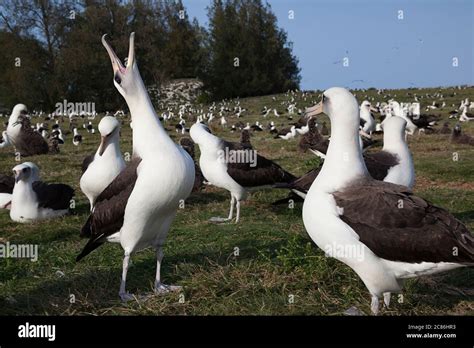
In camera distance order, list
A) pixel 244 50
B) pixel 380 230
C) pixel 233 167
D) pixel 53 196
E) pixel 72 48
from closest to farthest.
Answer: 1. pixel 380 230
2. pixel 233 167
3. pixel 53 196
4. pixel 72 48
5. pixel 244 50

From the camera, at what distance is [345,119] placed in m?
5.07

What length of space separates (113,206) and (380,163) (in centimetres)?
395

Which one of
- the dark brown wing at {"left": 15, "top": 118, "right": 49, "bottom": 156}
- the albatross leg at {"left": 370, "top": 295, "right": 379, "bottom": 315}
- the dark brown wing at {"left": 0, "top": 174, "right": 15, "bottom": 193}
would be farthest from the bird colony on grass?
the dark brown wing at {"left": 15, "top": 118, "right": 49, "bottom": 156}

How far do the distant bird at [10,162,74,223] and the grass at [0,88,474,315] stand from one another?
0.21 meters

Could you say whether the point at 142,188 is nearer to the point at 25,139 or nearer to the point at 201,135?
the point at 201,135

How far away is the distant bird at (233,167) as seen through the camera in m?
8.88

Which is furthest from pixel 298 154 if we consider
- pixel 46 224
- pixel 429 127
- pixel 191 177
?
pixel 191 177

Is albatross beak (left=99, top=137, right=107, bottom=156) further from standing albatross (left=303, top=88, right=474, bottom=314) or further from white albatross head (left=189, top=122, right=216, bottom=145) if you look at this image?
standing albatross (left=303, top=88, right=474, bottom=314)

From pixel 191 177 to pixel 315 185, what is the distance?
45.2 inches

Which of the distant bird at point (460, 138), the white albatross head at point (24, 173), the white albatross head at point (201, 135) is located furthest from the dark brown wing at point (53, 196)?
the distant bird at point (460, 138)

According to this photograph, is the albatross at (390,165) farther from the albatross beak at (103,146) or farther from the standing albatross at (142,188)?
the standing albatross at (142,188)

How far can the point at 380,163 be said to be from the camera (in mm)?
7902

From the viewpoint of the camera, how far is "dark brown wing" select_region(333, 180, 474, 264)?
4.36 metres

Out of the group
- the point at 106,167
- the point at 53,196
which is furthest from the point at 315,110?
the point at 53,196
